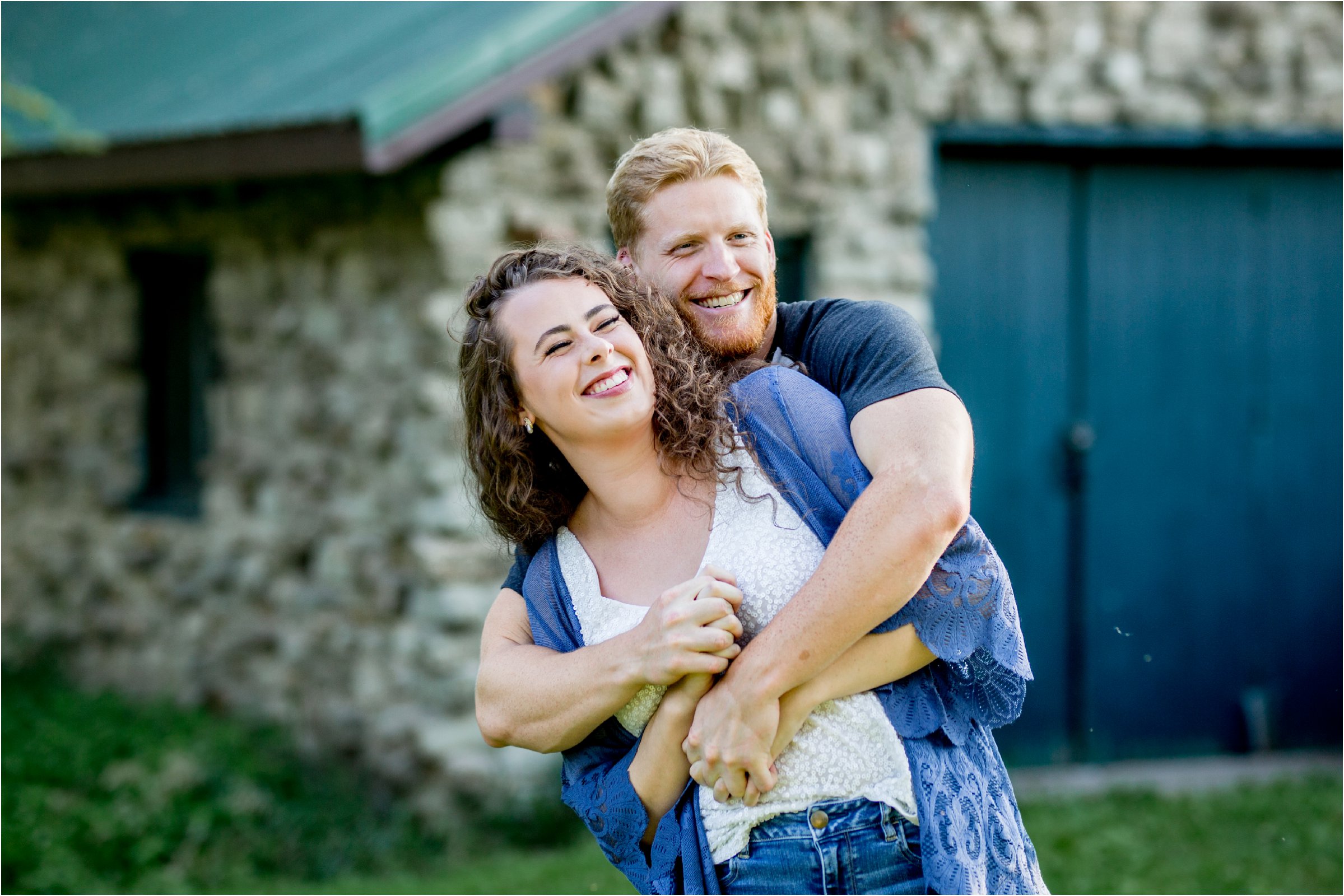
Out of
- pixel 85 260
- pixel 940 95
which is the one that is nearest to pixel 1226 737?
pixel 940 95

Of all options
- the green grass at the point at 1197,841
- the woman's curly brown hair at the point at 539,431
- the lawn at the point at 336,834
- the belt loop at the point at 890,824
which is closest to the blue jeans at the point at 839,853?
the belt loop at the point at 890,824

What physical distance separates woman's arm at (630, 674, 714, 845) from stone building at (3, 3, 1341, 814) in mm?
3192

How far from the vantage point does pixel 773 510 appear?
2041 millimetres

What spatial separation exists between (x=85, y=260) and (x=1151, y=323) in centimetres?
540

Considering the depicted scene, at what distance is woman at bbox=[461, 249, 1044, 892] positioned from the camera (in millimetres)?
1960

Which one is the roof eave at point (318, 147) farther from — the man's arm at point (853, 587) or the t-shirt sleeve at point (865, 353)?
the man's arm at point (853, 587)

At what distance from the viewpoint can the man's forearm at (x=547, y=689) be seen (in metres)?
1.95

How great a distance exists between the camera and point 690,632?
6.19 feet

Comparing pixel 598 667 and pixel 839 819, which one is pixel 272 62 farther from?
pixel 839 819

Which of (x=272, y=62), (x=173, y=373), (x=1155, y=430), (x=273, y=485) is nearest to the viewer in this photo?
(x=273, y=485)

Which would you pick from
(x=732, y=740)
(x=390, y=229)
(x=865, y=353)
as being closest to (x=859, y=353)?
(x=865, y=353)

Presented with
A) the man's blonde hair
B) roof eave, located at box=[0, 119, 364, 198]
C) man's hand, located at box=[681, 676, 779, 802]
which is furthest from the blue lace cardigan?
roof eave, located at box=[0, 119, 364, 198]

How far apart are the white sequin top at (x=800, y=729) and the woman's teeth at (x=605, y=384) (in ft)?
0.82

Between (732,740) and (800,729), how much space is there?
0.12 metres
